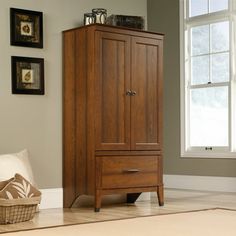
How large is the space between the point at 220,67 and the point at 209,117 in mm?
614

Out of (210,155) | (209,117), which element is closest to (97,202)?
(210,155)

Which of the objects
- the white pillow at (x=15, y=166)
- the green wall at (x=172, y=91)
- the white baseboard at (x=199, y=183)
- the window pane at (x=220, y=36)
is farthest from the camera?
the green wall at (x=172, y=91)

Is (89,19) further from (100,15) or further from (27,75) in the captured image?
(27,75)

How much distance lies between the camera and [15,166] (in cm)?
441

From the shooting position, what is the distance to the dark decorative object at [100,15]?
16.4 feet

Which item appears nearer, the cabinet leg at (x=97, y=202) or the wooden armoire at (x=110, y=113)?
the cabinet leg at (x=97, y=202)

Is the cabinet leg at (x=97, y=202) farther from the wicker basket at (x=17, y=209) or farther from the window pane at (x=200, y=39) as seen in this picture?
the window pane at (x=200, y=39)

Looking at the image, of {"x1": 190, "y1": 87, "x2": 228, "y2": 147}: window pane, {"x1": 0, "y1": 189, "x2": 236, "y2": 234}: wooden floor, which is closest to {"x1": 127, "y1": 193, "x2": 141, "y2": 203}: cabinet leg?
{"x1": 0, "y1": 189, "x2": 236, "y2": 234}: wooden floor

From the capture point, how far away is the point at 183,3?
7.17 metres

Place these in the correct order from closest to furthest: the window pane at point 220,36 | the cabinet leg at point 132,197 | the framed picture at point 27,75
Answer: the framed picture at point 27,75 → the cabinet leg at point 132,197 → the window pane at point 220,36

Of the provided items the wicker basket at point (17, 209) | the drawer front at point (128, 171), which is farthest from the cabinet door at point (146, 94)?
the wicker basket at point (17, 209)

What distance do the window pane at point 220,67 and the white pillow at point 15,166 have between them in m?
2.94

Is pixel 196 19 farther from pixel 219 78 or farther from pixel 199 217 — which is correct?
pixel 199 217

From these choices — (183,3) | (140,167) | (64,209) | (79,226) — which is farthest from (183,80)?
(79,226)
